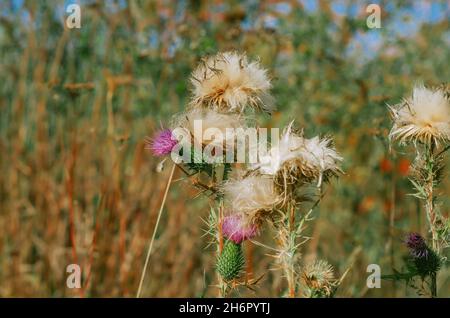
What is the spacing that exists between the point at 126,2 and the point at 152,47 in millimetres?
258

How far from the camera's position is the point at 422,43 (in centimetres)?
345

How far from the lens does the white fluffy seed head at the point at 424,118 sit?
4.75 ft

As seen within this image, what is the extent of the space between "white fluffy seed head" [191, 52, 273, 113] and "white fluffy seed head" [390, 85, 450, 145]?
31cm

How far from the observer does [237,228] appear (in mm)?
1479

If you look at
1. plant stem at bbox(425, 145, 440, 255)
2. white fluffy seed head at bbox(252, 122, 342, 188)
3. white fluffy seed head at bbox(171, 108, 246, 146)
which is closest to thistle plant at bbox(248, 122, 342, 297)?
white fluffy seed head at bbox(252, 122, 342, 188)

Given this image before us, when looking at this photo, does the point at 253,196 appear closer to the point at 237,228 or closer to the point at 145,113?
the point at 237,228

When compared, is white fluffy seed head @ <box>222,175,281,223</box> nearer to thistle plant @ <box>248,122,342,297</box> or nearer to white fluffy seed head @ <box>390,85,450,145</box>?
thistle plant @ <box>248,122,342,297</box>

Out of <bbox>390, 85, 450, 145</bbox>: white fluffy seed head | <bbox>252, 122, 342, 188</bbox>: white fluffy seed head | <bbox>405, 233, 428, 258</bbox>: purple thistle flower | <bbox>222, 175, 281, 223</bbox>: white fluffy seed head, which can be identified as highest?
<bbox>390, 85, 450, 145</bbox>: white fluffy seed head

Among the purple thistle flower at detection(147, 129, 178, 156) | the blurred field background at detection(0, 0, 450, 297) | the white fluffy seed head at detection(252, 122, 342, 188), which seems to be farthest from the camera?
the blurred field background at detection(0, 0, 450, 297)

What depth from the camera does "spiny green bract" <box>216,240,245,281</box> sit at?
1.52 metres

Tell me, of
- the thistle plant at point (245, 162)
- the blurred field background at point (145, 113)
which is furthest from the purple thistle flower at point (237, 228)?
the blurred field background at point (145, 113)
